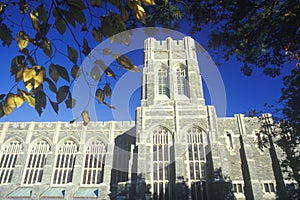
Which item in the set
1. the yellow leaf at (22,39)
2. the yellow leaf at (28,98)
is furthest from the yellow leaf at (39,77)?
the yellow leaf at (22,39)

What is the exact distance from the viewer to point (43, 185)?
60.2 feet

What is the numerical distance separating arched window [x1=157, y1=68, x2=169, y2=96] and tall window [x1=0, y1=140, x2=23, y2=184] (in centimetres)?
1453

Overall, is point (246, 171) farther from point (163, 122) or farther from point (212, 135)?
point (163, 122)

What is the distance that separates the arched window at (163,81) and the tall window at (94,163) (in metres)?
7.59

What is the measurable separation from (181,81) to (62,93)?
62.1 feet

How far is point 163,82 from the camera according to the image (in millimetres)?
20594

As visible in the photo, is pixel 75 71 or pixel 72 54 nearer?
pixel 72 54

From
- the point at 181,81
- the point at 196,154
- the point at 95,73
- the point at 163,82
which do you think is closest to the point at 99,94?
the point at 95,73

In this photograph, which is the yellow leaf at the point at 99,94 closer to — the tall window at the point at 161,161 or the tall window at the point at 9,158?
Answer: the tall window at the point at 161,161

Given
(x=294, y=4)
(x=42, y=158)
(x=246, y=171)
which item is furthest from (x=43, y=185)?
(x=294, y=4)

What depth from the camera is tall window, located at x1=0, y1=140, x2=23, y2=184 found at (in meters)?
20.2

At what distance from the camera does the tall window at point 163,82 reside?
19.8 meters

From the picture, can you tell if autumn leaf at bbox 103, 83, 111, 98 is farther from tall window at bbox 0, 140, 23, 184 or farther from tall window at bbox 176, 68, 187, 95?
tall window at bbox 0, 140, 23, 184

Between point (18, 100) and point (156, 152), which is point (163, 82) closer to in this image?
point (156, 152)
